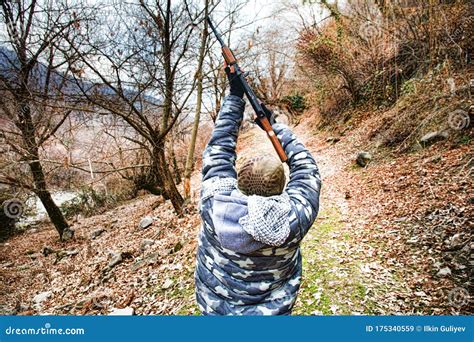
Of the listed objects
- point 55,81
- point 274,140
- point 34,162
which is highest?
point 55,81

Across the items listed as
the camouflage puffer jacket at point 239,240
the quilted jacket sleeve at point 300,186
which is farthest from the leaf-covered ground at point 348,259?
the quilted jacket sleeve at point 300,186

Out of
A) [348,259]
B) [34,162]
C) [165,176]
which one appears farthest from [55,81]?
[348,259]

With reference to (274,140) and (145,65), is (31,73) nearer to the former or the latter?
(145,65)

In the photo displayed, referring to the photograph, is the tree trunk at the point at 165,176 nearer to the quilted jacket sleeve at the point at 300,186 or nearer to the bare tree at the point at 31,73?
the bare tree at the point at 31,73

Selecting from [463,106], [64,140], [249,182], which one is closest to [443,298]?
[249,182]

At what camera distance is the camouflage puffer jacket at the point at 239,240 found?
114cm

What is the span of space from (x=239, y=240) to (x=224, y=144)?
485mm

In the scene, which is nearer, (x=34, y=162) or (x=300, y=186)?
(x=300, y=186)

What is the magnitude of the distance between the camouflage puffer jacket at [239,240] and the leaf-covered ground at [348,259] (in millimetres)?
1400

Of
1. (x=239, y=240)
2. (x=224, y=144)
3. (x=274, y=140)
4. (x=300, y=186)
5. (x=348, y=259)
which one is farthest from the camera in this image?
(x=348, y=259)

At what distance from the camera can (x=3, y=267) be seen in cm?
627

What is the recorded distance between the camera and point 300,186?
1.25 metres

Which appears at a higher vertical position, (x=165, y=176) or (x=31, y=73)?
(x=31, y=73)

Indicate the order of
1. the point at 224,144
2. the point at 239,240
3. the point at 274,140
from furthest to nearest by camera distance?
the point at 274,140 → the point at 224,144 → the point at 239,240
